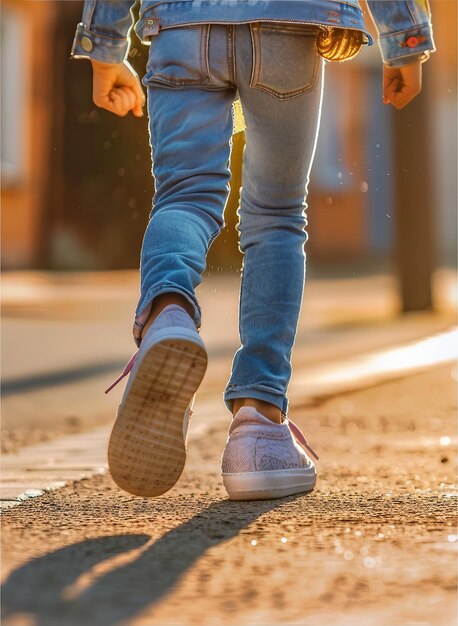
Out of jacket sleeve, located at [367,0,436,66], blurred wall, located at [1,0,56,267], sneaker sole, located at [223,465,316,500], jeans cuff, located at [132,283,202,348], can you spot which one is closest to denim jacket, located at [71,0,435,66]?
jacket sleeve, located at [367,0,436,66]

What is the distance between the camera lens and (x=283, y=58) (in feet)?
7.07

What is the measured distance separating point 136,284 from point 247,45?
8.24 metres

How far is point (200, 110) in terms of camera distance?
217 centimetres

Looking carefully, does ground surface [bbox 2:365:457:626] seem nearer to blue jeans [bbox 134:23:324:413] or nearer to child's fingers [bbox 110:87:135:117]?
blue jeans [bbox 134:23:324:413]

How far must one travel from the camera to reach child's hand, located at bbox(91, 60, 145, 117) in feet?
7.85

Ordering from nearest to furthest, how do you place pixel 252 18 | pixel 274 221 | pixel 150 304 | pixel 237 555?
pixel 237 555 < pixel 150 304 < pixel 252 18 < pixel 274 221

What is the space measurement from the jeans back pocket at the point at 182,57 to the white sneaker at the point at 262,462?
602 mm

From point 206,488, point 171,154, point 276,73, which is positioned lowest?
point 206,488

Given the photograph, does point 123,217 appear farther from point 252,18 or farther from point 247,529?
point 247,529

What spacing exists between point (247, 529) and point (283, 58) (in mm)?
807

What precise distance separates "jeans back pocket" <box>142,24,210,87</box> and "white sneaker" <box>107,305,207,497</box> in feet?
1.52

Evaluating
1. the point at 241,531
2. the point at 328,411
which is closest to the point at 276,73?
the point at 241,531

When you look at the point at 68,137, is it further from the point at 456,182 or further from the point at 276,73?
the point at 276,73

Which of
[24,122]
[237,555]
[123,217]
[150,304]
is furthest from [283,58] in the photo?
[123,217]
